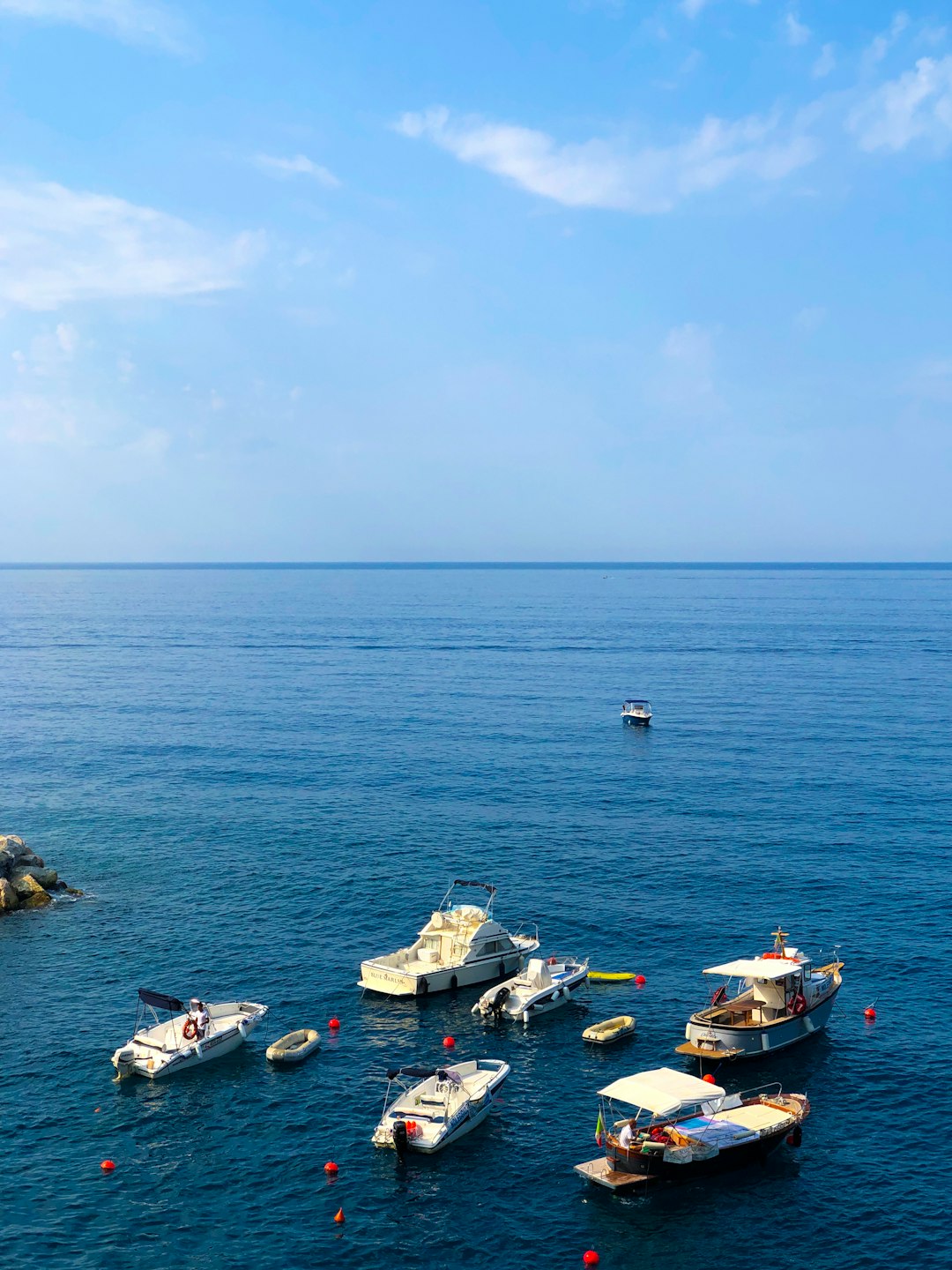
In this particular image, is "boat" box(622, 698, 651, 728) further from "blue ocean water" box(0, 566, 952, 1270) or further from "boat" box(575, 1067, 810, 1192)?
"boat" box(575, 1067, 810, 1192)

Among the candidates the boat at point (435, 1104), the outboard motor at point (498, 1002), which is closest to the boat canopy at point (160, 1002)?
the boat at point (435, 1104)

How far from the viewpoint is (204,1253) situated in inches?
1647

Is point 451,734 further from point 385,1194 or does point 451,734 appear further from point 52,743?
point 385,1194

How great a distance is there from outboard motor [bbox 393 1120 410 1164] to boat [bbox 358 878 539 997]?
15992mm

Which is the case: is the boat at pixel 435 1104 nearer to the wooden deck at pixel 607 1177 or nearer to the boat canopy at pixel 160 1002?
the wooden deck at pixel 607 1177

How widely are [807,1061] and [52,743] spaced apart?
109 meters

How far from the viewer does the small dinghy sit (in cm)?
5669

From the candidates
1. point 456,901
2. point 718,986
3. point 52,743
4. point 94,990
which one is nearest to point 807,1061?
point 718,986

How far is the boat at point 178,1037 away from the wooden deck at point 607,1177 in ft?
70.5

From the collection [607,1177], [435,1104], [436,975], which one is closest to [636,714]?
[436,975]

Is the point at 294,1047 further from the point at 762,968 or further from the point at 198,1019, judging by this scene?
the point at 762,968

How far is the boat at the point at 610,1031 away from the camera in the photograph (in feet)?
192

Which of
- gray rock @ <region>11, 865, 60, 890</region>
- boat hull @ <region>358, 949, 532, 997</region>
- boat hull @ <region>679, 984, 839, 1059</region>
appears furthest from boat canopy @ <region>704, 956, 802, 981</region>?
gray rock @ <region>11, 865, 60, 890</region>

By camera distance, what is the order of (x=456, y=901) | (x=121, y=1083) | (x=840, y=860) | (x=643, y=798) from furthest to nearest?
1. (x=643, y=798)
2. (x=840, y=860)
3. (x=456, y=901)
4. (x=121, y=1083)
